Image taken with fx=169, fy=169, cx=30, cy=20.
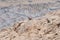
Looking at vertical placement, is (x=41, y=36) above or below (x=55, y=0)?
above

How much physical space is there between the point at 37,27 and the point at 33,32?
10 centimetres

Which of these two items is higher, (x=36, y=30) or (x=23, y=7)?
(x=36, y=30)

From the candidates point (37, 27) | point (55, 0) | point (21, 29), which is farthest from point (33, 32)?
point (55, 0)

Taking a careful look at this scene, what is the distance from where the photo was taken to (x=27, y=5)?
777 cm

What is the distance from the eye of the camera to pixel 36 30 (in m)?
2.54

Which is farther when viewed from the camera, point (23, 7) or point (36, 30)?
point (23, 7)

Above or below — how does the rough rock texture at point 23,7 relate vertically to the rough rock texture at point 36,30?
below

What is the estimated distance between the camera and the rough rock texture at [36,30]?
234cm

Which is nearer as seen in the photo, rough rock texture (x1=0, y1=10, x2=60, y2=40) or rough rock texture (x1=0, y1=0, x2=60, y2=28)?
rough rock texture (x1=0, y1=10, x2=60, y2=40)

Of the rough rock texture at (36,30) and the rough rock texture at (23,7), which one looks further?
the rough rock texture at (23,7)

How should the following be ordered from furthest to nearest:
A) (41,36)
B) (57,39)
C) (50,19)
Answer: (50,19) < (41,36) < (57,39)

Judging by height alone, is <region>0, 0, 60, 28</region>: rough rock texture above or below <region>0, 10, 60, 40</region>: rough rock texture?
below

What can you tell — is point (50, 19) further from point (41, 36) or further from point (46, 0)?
point (46, 0)

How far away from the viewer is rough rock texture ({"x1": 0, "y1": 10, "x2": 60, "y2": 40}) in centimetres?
234
